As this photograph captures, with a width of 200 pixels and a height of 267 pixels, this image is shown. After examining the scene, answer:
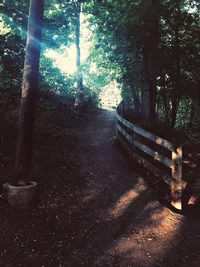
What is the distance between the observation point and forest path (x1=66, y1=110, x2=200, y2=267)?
10.5ft

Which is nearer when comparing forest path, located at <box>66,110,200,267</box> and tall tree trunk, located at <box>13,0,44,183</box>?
forest path, located at <box>66,110,200,267</box>

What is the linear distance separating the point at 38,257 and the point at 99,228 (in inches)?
49.1

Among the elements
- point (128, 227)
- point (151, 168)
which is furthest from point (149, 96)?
point (128, 227)

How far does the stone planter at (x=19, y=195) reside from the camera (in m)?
4.00

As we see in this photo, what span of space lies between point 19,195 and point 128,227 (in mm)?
2293

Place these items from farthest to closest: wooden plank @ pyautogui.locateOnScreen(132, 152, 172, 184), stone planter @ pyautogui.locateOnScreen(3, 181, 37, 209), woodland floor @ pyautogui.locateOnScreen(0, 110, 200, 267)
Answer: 1. wooden plank @ pyautogui.locateOnScreen(132, 152, 172, 184)
2. stone planter @ pyautogui.locateOnScreen(3, 181, 37, 209)
3. woodland floor @ pyautogui.locateOnScreen(0, 110, 200, 267)

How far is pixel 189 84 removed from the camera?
7832 mm

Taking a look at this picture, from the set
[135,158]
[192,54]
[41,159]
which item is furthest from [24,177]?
[192,54]

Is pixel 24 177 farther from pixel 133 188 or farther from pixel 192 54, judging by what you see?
pixel 192 54

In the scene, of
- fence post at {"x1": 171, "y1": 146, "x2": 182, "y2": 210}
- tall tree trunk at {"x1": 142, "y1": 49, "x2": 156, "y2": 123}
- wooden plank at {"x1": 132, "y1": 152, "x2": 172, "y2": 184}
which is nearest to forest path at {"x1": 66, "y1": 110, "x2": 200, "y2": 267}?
fence post at {"x1": 171, "y1": 146, "x2": 182, "y2": 210}

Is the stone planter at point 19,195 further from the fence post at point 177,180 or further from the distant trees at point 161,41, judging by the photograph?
the distant trees at point 161,41

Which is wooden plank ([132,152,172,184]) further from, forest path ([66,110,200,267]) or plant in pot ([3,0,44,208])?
plant in pot ([3,0,44,208])

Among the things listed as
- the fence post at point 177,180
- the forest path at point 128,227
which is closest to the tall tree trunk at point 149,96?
the forest path at point 128,227

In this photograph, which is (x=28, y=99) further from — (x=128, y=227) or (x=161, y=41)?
(x=161, y=41)
